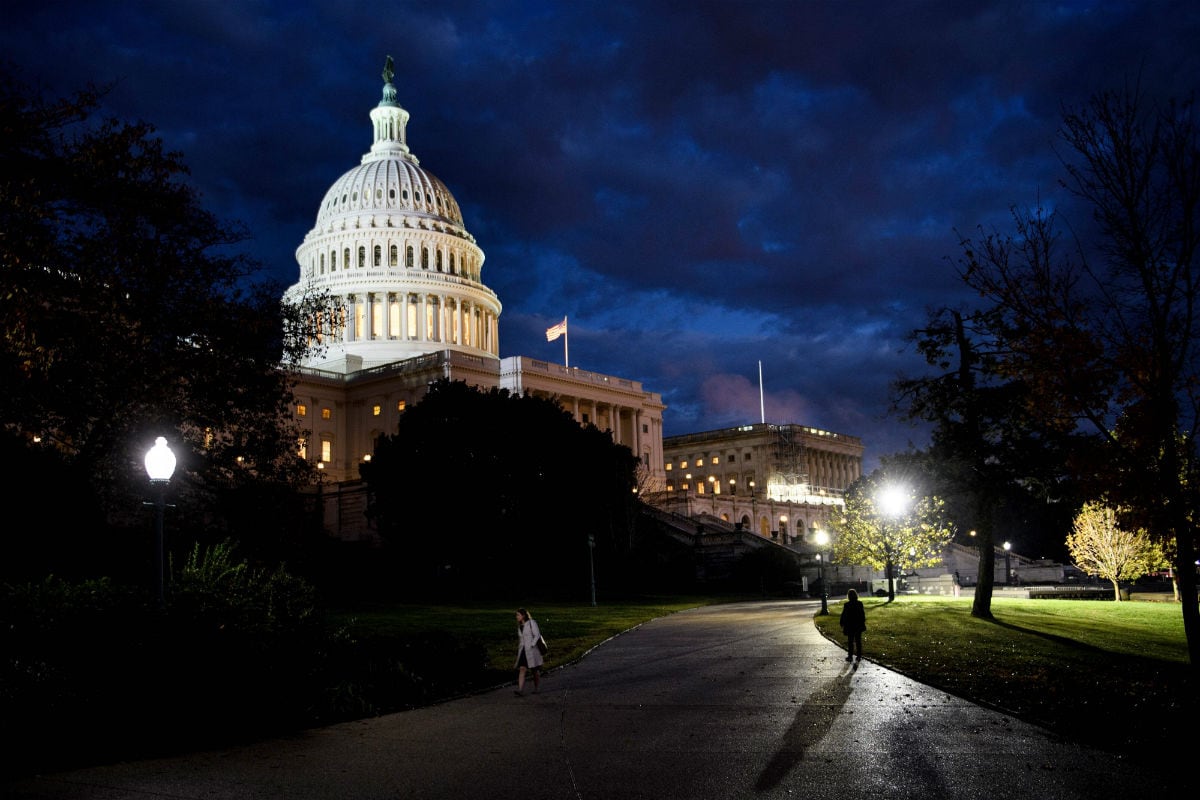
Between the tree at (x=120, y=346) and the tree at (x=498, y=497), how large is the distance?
19.8 meters

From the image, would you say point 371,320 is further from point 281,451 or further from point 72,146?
point 72,146

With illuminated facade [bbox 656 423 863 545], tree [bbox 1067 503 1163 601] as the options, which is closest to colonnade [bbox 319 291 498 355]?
illuminated facade [bbox 656 423 863 545]

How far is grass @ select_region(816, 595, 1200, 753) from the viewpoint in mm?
13969

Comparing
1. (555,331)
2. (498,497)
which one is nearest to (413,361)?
(555,331)

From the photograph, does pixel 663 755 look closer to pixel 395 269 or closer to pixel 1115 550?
pixel 1115 550

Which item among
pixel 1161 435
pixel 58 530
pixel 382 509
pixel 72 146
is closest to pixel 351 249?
pixel 382 509

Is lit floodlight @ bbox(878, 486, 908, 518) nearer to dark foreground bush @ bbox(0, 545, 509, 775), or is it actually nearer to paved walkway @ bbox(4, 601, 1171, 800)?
paved walkway @ bbox(4, 601, 1171, 800)

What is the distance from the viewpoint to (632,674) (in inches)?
814

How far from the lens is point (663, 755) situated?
12.4 metres

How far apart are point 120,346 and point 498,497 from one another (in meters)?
32.7

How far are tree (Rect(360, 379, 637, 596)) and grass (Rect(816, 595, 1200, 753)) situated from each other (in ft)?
68.2

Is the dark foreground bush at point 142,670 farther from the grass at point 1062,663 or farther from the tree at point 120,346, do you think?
the grass at point 1062,663

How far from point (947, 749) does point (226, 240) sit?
2249cm

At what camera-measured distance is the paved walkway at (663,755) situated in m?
10.6
